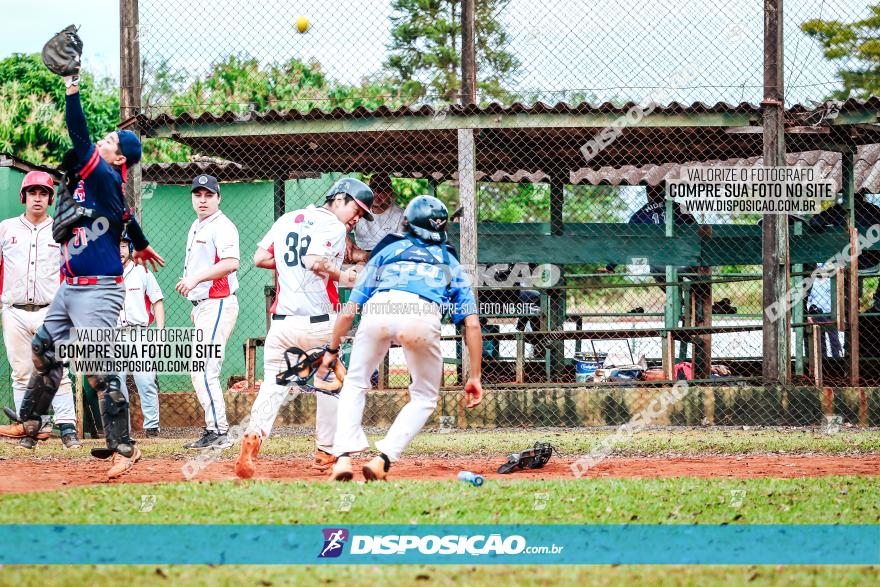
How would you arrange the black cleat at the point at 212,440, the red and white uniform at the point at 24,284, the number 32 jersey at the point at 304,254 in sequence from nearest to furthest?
the number 32 jersey at the point at 304,254 < the black cleat at the point at 212,440 < the red and white uniform at the point at 24,284

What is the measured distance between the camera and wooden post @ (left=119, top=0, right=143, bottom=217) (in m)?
10.7

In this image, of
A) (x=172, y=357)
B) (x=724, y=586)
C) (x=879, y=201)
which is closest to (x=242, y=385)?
(x=172, y=357)

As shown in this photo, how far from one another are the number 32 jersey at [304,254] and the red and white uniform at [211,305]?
4.89 ft

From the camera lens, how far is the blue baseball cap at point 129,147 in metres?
6.91

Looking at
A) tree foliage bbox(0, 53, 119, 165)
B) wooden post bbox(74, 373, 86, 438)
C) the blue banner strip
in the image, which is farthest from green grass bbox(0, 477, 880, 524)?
tree foliage bbox(0, 53, 119, 165)

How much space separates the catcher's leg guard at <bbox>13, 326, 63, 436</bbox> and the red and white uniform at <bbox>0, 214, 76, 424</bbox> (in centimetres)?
236

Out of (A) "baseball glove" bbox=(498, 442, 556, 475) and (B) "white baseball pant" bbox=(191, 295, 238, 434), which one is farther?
(B) "white baseball pant" bbox=(191, 295, 238, 434)

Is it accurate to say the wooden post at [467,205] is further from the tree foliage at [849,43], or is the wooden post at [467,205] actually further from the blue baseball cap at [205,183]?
the tree foliage at [849,43]

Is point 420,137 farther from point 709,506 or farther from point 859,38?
point 709,506

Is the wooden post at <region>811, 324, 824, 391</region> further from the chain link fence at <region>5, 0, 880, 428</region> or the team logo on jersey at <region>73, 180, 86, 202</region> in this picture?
the team logo on jersey at <region>73, 180, 86, 202</region>

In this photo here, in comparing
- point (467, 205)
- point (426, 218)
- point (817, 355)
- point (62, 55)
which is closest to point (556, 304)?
point (467, 205)

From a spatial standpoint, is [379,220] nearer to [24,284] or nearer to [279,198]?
[279,198]

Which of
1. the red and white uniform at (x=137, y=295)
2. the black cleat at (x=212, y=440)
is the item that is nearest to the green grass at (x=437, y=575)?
the black cleat at (x=212, y=440)

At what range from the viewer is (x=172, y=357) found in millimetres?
10383
